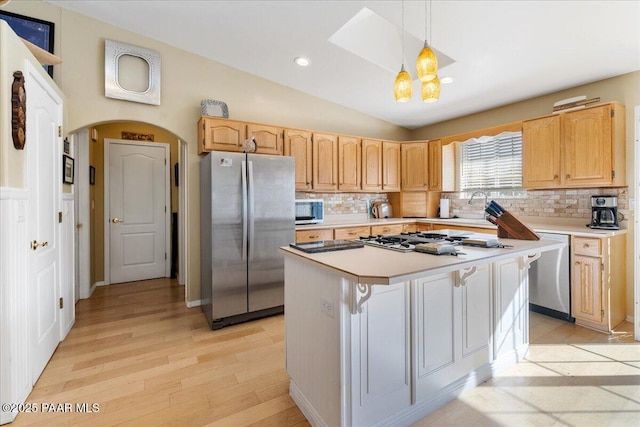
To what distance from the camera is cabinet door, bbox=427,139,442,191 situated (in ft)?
14.8

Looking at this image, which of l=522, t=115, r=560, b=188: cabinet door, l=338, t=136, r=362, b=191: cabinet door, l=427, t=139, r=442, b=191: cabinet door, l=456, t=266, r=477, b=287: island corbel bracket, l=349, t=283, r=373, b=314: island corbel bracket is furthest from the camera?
l=427, t=139, r=442, b=191: cabinet door

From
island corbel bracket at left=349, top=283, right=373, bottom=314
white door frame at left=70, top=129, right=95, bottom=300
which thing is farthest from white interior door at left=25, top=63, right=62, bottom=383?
island corbel bracket at left=349, top=283, right=373, bottom=314

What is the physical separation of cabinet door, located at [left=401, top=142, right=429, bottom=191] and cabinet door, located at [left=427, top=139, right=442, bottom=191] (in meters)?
0.05

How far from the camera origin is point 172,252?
498cm

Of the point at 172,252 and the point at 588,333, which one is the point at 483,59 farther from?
the point at 172,252

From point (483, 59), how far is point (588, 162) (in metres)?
1.50

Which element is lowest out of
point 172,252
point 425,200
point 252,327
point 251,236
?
point 252,327

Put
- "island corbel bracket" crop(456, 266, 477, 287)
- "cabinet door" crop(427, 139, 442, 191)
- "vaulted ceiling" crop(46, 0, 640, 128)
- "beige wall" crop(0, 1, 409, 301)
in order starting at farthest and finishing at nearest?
1. "cabinet door" crop(427, 139, 442, 191)
2. "beige wall" crop(0, 1, 409, 301)
3. "vaulted ceiling" crop(46, 0, 640, 128)
4. "island corbel bracket" crop(456, 266, 477, 287)

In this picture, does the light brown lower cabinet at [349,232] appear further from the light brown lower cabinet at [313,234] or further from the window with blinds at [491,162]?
the window with blinds at [491,162]

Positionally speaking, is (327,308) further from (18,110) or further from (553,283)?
(553,283)

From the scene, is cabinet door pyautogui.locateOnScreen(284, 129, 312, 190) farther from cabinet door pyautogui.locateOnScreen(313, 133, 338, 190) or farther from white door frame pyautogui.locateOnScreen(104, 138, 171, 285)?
white door frame pyautogui.locateOnScreen(104, 138, 171, 285)

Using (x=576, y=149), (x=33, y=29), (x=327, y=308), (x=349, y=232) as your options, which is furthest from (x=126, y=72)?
(x=576, y=149)

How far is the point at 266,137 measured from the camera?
11.7ft

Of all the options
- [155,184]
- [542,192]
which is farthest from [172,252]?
[542,192]
